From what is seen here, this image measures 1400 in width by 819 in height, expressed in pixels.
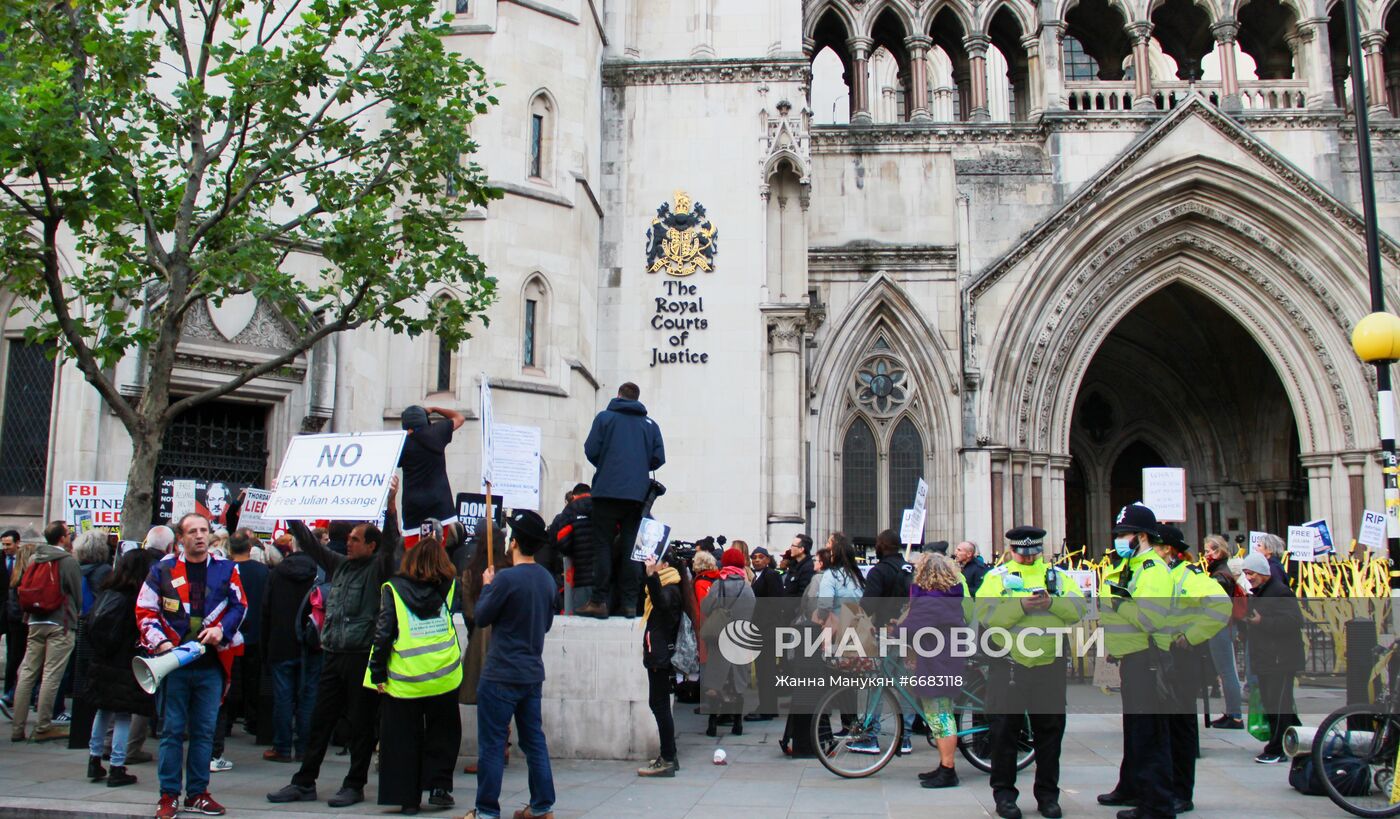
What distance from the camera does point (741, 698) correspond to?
12.0 m

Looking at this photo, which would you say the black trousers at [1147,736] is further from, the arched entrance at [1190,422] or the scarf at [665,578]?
the arched entrance at [1190,422]

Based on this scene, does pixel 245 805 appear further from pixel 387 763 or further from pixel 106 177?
pixel 106 177

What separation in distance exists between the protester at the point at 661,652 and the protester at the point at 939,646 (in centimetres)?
190

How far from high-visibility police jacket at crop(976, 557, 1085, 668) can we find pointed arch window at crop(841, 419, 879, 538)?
16.1m

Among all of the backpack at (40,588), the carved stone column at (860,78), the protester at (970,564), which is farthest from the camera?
the carved stone column at (860,78)

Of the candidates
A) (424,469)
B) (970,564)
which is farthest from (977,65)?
(424,469)

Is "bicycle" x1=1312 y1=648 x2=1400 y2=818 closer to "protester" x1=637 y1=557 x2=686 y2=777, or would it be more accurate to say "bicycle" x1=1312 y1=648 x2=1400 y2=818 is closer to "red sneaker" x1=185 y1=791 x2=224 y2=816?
"protester" x1=637 y1=557 x2=686 y2=777

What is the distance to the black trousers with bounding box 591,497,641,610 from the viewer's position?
Result: 9320 mm

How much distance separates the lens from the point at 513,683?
7.33 metres

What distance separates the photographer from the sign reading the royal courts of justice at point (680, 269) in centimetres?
2156

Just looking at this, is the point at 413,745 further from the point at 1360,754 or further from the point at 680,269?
the point at 680,269

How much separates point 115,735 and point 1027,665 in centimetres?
655

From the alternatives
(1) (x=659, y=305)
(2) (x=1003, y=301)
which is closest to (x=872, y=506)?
(2) (x=1003, y=301)

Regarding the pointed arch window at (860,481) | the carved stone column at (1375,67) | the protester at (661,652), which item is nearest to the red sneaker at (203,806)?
the protester at (661,652)
